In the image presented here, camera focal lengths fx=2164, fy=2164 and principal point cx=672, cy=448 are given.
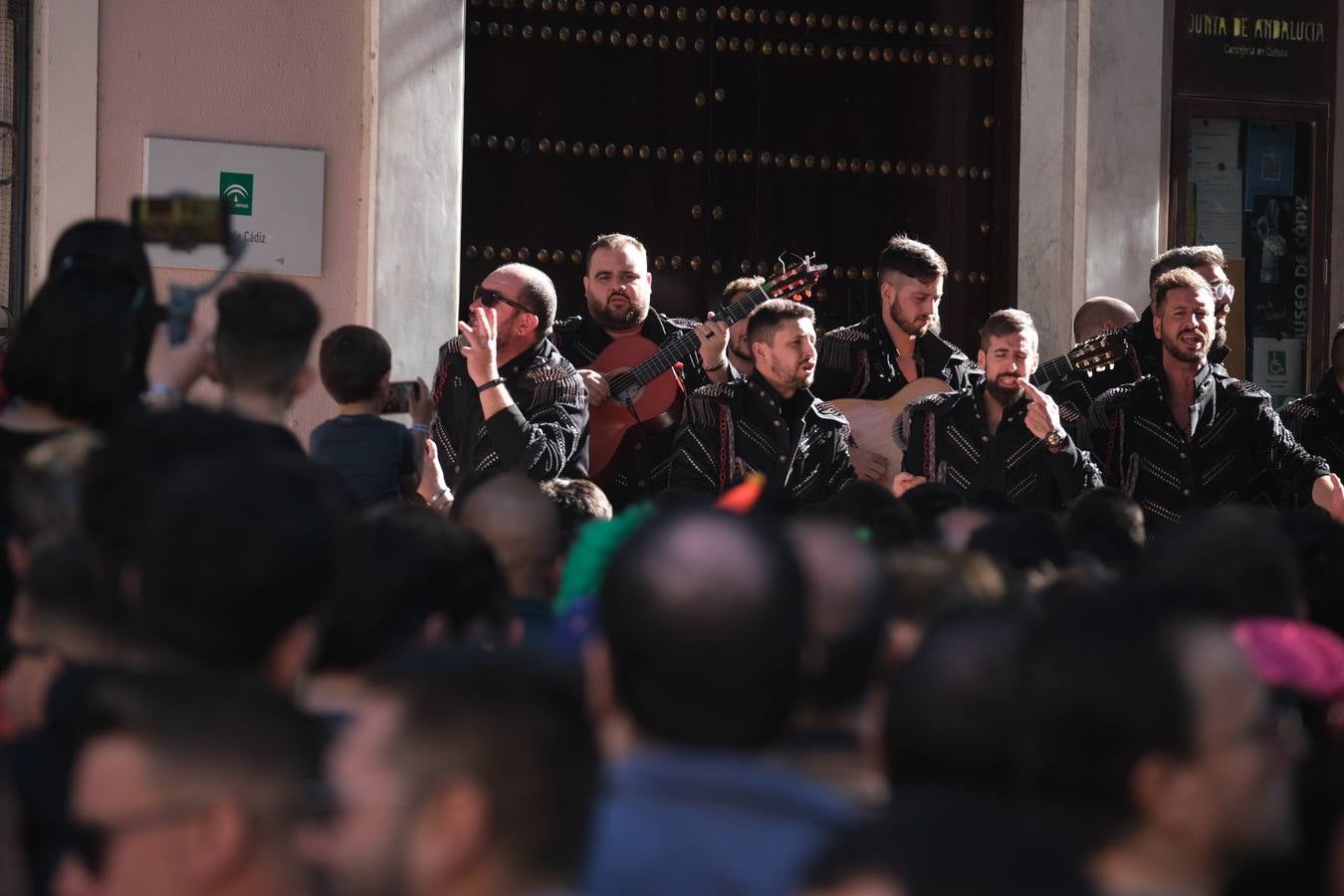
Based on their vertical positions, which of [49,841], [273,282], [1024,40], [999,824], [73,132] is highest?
[1024,40]

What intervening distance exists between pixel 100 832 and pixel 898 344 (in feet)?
18.7

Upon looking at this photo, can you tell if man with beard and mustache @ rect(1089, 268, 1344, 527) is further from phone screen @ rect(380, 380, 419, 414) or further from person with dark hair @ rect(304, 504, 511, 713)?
person with dark hair @ rect(304, 504, 511, 713)

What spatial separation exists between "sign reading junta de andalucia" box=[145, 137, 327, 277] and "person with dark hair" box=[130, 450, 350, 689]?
5407 mm

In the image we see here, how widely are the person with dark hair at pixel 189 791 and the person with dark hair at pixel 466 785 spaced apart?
6cm

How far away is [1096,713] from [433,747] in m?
0.71

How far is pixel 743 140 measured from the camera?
9312mm

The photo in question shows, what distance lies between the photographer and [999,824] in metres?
1.83

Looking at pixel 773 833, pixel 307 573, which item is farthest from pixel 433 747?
pixel 307 573

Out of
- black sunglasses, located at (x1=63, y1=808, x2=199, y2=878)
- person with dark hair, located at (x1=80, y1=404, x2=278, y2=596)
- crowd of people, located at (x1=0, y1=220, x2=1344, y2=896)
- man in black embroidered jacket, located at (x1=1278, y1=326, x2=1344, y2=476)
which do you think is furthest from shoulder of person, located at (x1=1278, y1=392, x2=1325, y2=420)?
black sunglasses, located at (x1=63, y1=808, x2=199, y2=878)

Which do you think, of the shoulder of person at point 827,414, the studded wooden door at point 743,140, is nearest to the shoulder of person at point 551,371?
the shoulder of person at point 827,414

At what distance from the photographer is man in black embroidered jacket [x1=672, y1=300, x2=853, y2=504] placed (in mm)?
6965

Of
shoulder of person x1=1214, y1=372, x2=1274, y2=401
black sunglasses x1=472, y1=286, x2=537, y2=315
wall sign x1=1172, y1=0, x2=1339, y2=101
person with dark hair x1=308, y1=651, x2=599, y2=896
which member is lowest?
person with dark hair x1=308, y1=651, x2=599, y2=896

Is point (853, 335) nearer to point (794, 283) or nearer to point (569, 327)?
point (794, 283)

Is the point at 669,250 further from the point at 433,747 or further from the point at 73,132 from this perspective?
the point at 433,747
